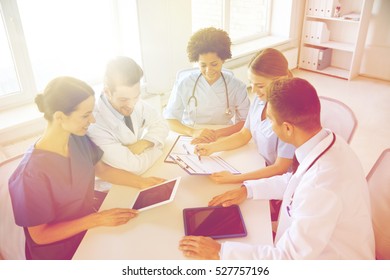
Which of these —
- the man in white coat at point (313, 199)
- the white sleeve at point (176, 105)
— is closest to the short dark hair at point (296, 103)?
the man in white coat at point (313, 199)

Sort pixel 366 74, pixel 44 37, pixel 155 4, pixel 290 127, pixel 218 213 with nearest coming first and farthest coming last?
1. pixel 290 127
2. pixel 218 213
3. pixel 44 37
4. pixel 155 4
5. pixel 366 74

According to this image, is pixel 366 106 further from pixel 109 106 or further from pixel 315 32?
pixel 109 106

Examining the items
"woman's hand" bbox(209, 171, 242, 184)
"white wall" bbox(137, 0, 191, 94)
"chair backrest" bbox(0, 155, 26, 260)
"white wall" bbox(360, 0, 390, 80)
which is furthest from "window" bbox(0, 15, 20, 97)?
"white wall" bbox(360, 0, 390, 80)

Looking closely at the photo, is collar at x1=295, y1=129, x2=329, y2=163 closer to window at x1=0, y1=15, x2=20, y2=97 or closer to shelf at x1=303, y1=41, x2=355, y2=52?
window at x1=0, y1=15, x2=20, y2=97

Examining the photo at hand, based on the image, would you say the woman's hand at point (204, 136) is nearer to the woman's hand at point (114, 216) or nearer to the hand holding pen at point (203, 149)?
the hand holding pen at point (203, 149)

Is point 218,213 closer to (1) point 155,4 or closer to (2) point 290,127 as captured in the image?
(2) point 290,127

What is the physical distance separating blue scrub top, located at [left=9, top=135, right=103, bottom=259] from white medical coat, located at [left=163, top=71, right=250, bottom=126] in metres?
0.74

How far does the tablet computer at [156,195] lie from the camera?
48.1 inches

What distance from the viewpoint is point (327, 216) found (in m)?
0.90

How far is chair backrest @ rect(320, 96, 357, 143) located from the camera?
1560mm

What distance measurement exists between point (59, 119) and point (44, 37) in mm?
1613
